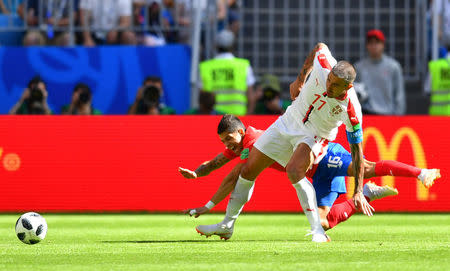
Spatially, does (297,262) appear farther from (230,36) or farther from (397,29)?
(397,29)

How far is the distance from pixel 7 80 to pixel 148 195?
404cm

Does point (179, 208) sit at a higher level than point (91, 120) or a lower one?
lower

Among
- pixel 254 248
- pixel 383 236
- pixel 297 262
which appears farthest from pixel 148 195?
pixel 297 262

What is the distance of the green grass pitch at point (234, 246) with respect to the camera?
735 centimetres

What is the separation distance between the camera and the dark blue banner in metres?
17.1

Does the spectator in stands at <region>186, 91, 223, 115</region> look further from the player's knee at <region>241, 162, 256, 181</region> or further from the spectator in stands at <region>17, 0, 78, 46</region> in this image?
the player's knee at <region>241, 162, 256, 181</region>

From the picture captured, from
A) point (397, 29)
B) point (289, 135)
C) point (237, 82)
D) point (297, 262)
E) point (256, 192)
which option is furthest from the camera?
point (397, 29)

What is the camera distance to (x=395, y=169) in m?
9.89

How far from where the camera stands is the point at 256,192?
579 inches

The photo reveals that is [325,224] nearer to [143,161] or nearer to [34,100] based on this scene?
[143,161]

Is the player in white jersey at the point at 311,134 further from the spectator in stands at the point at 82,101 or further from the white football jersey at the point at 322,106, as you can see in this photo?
the spectator in stands at the point at 82,101

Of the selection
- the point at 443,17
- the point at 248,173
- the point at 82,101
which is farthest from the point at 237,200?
the point at 443,17

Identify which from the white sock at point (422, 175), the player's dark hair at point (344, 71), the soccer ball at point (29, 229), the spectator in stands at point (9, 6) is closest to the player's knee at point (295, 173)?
the player's dark hair at point (344, 71)

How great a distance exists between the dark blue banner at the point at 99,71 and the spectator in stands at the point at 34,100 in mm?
765
